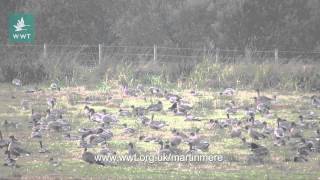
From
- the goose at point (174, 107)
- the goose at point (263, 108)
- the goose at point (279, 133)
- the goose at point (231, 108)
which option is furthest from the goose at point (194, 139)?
the goose at point (263, 108)

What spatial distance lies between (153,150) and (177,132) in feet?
3.96

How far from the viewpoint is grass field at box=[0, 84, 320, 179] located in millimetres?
8156

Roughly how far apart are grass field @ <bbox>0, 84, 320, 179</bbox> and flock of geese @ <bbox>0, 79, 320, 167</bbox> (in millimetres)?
102

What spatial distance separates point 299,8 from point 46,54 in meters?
14.3

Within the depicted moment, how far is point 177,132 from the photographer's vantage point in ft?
35.8

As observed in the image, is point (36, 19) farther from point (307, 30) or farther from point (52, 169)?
point (52, 169)

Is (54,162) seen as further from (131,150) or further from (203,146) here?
(203,146)

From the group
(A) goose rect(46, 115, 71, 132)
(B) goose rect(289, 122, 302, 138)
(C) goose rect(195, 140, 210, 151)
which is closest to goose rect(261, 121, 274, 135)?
(B) goose rect(289, 122, 302, 138)

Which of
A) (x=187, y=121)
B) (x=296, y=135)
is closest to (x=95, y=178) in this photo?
(x=296, y=135)

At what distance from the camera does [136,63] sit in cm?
2488

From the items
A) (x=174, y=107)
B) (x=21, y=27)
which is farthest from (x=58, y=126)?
(x=21, y=27)

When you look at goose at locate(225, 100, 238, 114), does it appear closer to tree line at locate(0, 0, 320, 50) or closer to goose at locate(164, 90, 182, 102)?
goose at locate(164, 90, 182, 102)

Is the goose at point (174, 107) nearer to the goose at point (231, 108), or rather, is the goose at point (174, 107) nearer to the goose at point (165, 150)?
the goose at point (231, 108)

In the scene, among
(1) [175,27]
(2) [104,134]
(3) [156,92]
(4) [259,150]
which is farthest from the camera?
(1) [175,27]
